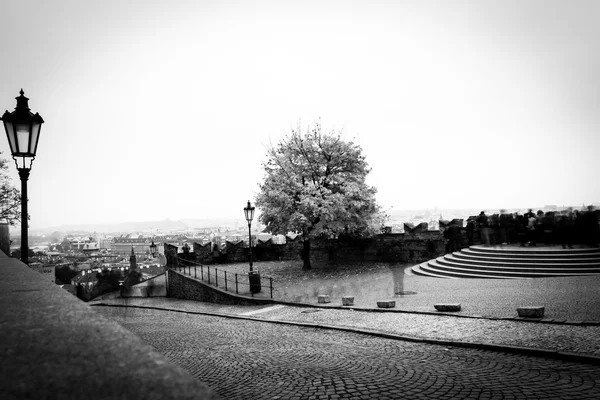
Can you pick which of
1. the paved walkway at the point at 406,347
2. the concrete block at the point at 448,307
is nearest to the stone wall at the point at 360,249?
the paved walkway at the point at 406,347

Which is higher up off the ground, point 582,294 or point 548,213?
point 548,213

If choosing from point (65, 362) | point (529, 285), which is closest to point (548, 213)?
point (529, 285)

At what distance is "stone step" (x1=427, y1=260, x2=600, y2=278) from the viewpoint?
54.7 ft

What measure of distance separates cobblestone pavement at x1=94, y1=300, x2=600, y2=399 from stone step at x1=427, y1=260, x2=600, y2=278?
10.7 meters

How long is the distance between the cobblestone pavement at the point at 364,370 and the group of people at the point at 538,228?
15.2 meters

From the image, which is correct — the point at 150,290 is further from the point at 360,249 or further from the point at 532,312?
the point at 532,312

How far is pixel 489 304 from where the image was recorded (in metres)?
12.1

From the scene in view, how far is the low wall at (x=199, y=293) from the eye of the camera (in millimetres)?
17609

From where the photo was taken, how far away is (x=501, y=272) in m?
18.0

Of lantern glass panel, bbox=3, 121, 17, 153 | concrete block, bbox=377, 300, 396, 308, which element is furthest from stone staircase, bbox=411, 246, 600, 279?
lantern glass panel, bbox=3, 121, 17, 153

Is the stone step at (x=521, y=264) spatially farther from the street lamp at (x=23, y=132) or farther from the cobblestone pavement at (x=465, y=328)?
the street lamp at (x=23, y=132)

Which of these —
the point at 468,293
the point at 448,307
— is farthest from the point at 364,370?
the point at 468,293

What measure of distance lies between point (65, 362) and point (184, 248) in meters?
33.6

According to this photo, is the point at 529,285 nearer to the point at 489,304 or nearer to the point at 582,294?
the point at 582,294
